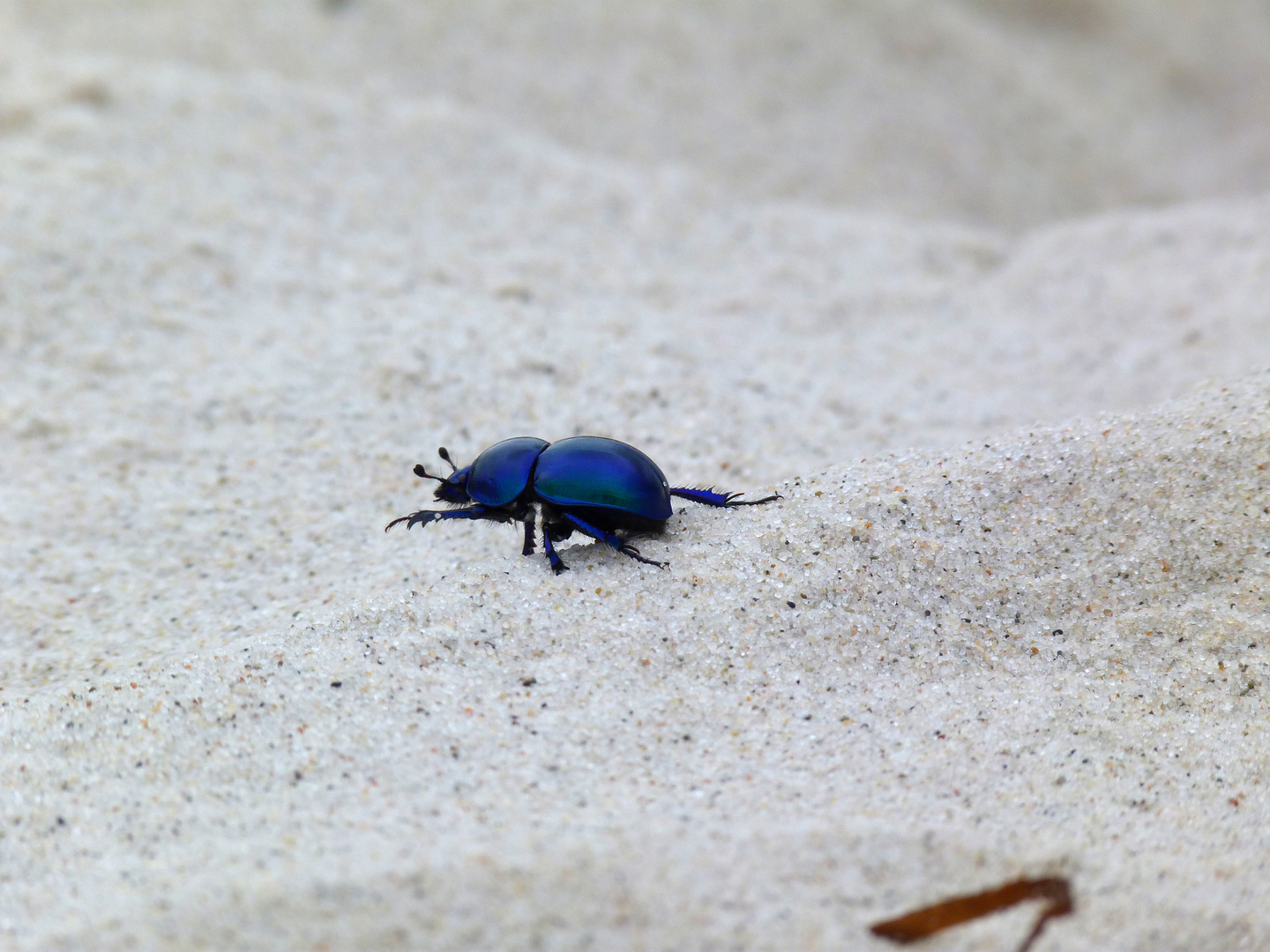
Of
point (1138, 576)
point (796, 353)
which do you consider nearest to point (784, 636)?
point (1138, 576)

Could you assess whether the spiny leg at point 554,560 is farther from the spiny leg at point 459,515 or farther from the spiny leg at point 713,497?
the spiny leg at point 713,497

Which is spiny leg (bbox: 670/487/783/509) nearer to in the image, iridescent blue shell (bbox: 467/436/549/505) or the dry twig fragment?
iridescent blue shell (bbox: 467/436/549/505)

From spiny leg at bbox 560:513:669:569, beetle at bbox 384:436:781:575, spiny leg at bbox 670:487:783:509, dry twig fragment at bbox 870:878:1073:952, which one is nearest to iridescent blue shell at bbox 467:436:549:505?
beetle at bbox 384:436:781:575

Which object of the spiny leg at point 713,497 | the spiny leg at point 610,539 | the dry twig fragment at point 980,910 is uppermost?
the spiny leg at point 713,497

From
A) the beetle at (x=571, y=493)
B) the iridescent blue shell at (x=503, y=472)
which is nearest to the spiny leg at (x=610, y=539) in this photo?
the beetle at (x=571, y=493)

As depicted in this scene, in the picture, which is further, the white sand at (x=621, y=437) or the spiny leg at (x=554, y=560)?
the spiny leg at (x=554, y=560)

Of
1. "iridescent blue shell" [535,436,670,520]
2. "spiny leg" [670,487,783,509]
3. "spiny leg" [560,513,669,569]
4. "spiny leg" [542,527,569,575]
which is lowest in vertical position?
"spiny leg" [542,527,569,575]
